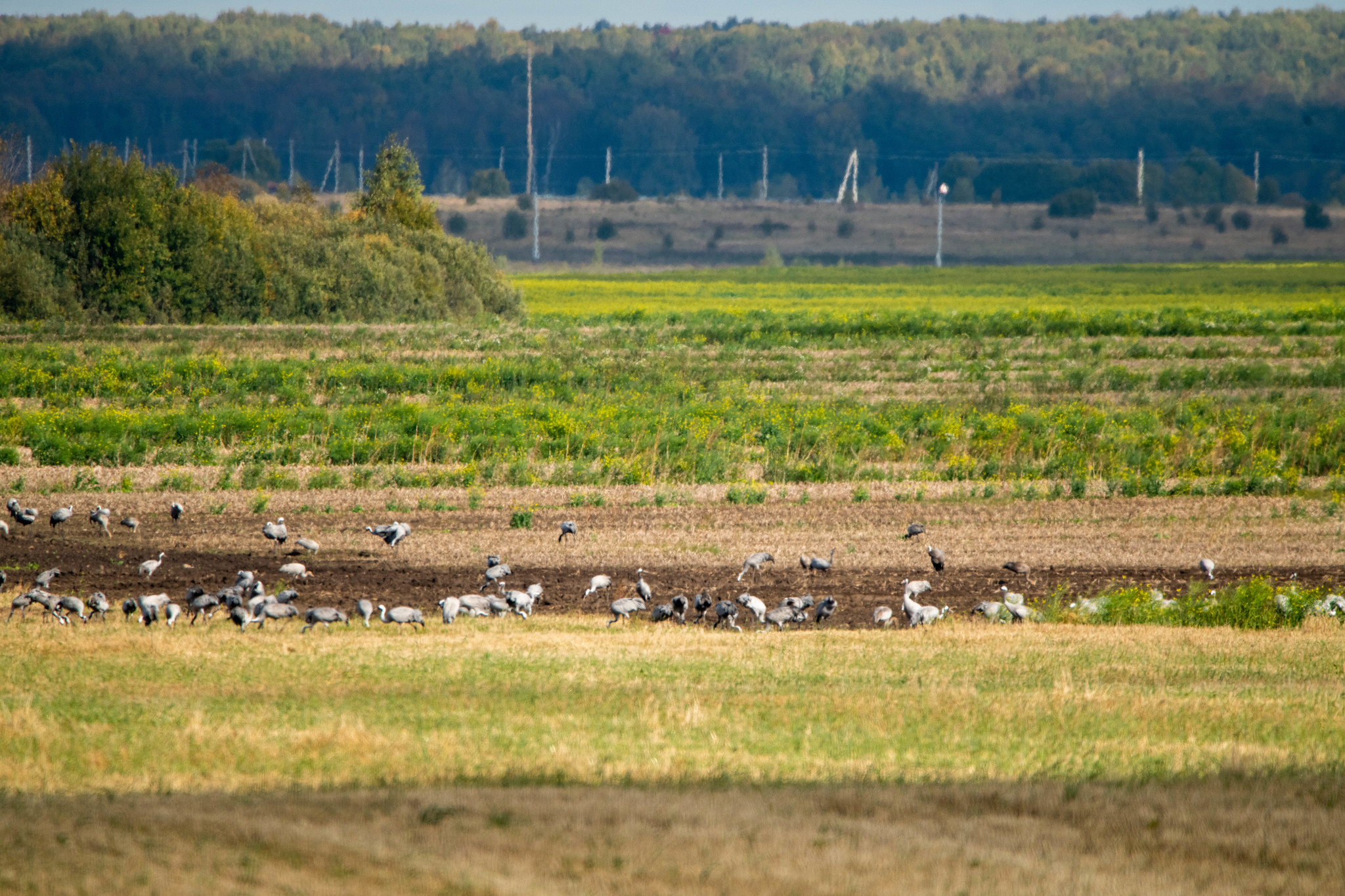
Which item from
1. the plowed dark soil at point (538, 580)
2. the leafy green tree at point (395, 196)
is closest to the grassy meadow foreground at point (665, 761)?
the plowed dark soil at point (538, 580)

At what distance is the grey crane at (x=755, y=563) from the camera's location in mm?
16703

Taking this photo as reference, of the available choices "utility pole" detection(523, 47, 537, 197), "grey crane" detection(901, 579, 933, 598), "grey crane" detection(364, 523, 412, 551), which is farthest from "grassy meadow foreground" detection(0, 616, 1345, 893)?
"utility pole" detection(523, 47, 537, 197)

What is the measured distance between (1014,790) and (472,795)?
304 cm

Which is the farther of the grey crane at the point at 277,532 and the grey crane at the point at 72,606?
the grey crane at the point at 277,532

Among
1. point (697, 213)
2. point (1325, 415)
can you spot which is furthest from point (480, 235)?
point (1325, 415)

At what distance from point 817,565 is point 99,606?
26.4 feet

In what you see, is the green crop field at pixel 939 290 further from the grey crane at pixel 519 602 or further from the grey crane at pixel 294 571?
the grey crane at pixel 519 602

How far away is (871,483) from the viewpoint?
2348 centimetres

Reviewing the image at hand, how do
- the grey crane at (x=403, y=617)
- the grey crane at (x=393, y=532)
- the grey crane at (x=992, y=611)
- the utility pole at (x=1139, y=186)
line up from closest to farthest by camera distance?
the grey crane at (x=403, y=617) → the grey crane at (x=992, y=611) → the grey crane at (x=393, y=532) → the utility pole at (x=1139, y=186)

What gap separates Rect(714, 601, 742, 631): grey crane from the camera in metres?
14.4

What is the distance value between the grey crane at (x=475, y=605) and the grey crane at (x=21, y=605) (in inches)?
163

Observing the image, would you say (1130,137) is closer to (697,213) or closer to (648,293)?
(697,213)

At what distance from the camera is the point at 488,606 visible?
14.6 meters

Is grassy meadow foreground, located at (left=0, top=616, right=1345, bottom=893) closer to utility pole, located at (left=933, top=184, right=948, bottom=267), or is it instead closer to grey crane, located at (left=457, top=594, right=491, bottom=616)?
grey crane, located at (left=457, top=594, right=491, bottom=616)
